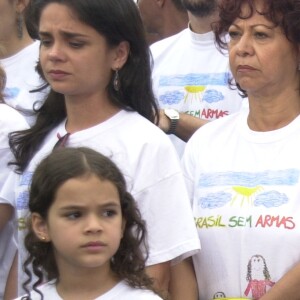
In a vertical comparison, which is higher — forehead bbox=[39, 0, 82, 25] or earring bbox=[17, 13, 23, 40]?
earring bbox=[17, 13, 23, 40]

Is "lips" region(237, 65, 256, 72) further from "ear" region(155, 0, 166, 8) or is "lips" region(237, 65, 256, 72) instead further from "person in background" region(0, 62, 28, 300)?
"ear" region(155, 0, 166, 8)

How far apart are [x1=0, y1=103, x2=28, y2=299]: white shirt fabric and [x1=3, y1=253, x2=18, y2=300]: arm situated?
3 cm

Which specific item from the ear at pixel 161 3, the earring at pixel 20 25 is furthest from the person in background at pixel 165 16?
the earring at pixel 20 25

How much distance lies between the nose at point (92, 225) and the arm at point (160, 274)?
0.49m

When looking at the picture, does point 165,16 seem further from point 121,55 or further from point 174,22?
point 121,55

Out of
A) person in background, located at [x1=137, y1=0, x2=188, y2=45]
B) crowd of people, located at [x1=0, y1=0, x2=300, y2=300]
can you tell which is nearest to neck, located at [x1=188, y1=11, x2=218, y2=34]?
person in background, located at [x1=137, y1=0, x2=188, y2=45]

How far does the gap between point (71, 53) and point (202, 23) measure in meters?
1.66

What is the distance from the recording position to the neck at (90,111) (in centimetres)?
454

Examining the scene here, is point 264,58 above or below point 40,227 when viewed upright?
above

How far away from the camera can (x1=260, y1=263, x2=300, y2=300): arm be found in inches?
167

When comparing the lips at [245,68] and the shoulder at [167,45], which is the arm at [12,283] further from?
the shoulder at [167,45]

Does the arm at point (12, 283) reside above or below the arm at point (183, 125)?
below

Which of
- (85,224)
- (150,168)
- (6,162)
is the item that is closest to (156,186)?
(150,168)

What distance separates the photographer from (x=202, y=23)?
6.00 meters
